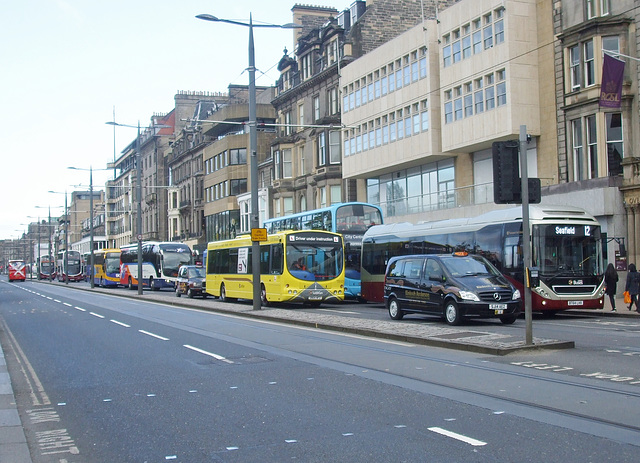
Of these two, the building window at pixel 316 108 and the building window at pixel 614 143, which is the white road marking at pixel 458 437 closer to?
the building window at pixel 614 143

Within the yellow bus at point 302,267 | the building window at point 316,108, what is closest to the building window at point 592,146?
the yellow bus at point 302,267

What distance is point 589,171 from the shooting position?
30484 millimetres

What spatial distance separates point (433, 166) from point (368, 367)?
30634 mm

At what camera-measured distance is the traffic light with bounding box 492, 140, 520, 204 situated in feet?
41.3

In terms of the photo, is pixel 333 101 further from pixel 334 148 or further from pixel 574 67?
pixel 574 67

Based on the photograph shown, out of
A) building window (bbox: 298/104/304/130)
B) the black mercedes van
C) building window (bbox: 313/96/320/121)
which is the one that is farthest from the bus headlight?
building window (bbox: 298/104/304/130)

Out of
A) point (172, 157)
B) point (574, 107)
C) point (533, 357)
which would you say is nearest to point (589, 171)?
point (574, 107)

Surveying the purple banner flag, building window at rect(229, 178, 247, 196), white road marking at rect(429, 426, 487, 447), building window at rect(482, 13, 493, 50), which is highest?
building window at rect(482, 13, 493, 50)

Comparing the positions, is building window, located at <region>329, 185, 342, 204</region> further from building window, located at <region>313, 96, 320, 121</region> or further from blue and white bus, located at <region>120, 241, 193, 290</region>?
blue and white bus, located at <region>120, 241, 193, 290</region>

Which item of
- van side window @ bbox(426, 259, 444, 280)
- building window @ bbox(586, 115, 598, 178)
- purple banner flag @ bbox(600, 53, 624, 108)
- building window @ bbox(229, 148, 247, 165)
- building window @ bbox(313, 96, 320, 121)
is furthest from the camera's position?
building window @ bbox(229, 148, 247, 165)

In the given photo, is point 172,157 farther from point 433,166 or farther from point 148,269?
point 433,166

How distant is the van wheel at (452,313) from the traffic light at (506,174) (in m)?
5.90

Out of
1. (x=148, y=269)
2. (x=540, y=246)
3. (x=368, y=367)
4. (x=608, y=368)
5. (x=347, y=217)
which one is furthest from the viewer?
(x=148, y=269)

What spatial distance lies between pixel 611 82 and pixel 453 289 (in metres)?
12.7
